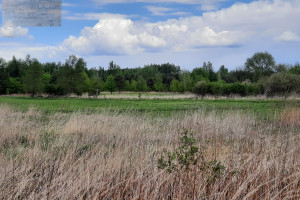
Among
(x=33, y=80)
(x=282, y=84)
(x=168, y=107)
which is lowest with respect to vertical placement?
(x=168, y=107)

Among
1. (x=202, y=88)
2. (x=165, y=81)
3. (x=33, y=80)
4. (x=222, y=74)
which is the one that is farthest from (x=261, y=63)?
(x=33, y=80)

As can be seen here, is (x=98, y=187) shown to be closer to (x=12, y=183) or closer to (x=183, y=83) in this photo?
(x=12, y=183)

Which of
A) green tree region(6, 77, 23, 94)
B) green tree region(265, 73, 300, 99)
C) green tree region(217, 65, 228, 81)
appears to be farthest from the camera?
green tree region(217, 65, 228, 81)

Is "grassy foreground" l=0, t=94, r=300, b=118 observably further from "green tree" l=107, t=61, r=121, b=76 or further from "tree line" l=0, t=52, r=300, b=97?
"green tree" l=107, t=61, r=121, b=76

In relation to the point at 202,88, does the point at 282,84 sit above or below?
above

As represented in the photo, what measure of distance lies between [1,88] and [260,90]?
4477cm

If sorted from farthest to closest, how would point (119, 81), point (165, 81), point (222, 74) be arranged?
point (165, 81), point (222, 74), point (119, 81)

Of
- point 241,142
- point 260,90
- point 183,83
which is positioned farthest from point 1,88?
point 241,142

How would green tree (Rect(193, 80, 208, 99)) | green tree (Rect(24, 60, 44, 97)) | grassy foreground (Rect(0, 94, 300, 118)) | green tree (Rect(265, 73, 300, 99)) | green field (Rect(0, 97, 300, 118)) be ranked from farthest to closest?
green tree (Rect(24, 60, 44, 97))
green tree (Rect(193, 80, 208, 99))
green tree (Rect(265, 73, 300, 99))
green field (Rect(0, 97, 300, 118))
grassy foreground (Rect(0, 94, 300, 118))

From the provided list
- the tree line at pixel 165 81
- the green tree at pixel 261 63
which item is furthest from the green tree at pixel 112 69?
the green tree at pixel 261 63

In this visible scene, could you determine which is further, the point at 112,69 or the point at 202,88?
the point at 112,69

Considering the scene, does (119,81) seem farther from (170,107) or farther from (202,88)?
(170,107)

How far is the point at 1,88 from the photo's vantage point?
192 ft

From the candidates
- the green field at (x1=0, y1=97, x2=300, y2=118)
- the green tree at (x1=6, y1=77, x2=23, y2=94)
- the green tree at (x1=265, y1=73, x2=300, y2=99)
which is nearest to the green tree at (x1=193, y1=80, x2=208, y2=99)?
the green tree at (x1=265, y1=73, x2=300, y2=99)
